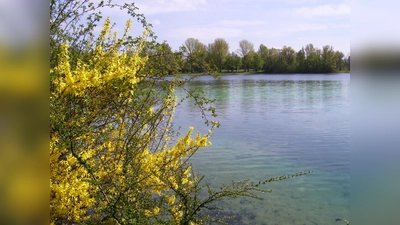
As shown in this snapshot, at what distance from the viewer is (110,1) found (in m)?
2.33

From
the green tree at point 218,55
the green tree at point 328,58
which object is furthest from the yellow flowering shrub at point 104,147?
the green tree at point 328,58

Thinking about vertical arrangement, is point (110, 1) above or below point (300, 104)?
above

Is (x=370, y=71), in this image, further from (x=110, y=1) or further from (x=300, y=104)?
(x=300, y=104)

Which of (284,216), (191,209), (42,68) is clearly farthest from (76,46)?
(284,216)

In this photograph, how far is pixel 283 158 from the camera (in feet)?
25.1

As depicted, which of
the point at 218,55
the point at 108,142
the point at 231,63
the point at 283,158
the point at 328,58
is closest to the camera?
the point at 108,142

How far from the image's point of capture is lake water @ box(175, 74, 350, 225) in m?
5.24

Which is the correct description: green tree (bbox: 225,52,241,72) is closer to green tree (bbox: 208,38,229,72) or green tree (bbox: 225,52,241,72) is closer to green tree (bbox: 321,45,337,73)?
green tree (bbox: 208,38,229,72)

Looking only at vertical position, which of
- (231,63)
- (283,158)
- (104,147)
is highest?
(231,63)

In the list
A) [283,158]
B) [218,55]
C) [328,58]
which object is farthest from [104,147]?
[328,58]

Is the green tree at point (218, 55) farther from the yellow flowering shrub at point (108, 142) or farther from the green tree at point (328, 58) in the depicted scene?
the green tree at point (328, 58)

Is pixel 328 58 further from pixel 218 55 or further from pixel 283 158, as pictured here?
pixel 218 55

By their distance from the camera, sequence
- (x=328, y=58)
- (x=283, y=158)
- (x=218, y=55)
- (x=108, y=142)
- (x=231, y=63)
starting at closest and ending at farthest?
Result: (x=108, y=142)
(x=218, y=55)
(x=283, y=158)
(x=231, y=63)
(x=328, y=58)

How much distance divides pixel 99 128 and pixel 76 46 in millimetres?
644
